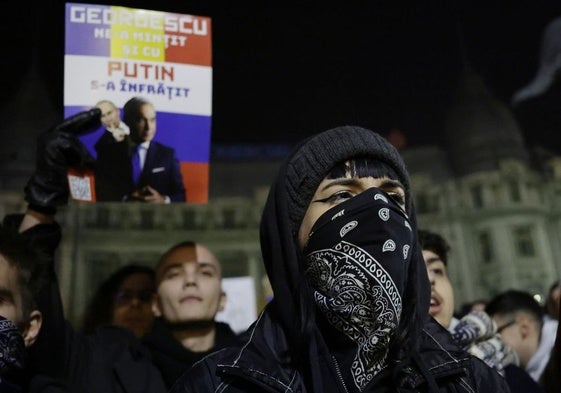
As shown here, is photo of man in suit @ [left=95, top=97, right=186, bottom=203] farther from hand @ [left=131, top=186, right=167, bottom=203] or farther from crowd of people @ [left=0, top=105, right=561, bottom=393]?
crowd of people @ [left=0, top=105, right=561, bottom=393]

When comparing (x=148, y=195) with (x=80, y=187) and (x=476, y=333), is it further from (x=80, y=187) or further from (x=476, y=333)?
(x=476, y=333)

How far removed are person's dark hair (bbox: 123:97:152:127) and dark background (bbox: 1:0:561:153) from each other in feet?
2.62

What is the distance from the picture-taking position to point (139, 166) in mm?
2445

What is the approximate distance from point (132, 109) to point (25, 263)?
34.3 inches

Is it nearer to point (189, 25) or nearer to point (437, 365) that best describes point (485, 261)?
point (189, 25)

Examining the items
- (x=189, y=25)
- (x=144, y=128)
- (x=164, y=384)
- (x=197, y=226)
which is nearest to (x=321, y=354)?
(x=164, y=384)

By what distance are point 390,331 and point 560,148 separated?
11.5ft

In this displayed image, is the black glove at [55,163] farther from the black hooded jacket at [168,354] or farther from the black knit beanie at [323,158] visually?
the black knit beanie at [323,158]

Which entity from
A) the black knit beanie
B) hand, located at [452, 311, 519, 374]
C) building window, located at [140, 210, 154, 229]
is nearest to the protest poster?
building window, located at [140, 210, 154, 229]

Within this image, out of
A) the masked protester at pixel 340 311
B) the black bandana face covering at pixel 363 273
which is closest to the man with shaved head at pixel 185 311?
the masked protester at pixel 340 311

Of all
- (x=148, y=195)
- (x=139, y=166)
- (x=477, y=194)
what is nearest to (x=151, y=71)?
(x=139, y=166)

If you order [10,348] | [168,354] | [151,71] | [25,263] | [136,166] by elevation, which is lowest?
[168,354]

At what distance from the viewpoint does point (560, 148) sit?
427 centimetres

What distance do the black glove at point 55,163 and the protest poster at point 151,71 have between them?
141 mm
